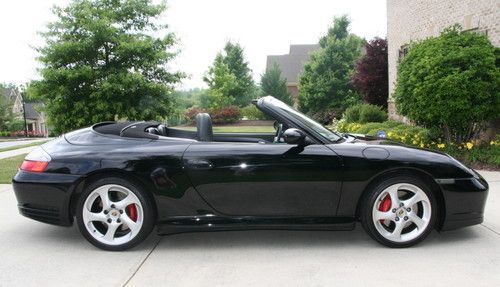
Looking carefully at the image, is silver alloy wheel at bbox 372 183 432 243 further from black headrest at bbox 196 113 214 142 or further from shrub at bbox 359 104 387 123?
shrub at bbox 359 104 387 123

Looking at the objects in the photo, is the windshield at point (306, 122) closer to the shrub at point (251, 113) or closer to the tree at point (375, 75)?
the tree at point (375, 75)

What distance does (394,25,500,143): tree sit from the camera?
26.8 ft

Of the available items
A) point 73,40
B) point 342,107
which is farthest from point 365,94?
point 73,40

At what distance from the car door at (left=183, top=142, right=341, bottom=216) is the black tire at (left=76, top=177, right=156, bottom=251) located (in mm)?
417

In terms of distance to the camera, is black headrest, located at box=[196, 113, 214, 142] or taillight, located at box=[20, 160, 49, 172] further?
black headrest, located at box=[196, 113, 214, 142]

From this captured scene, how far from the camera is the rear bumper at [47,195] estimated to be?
11.6 feet

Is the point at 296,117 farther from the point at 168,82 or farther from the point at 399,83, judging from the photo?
the point at 168,82

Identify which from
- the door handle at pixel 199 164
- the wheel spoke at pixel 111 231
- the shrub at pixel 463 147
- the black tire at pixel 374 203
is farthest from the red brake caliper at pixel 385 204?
the shrub at pixel 463 147

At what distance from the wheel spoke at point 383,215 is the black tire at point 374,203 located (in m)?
0.05

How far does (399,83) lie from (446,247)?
22.2 ft

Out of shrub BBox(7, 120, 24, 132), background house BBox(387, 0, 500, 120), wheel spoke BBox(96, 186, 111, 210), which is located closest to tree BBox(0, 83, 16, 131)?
shrub BBox(7, 120, 24, 132)

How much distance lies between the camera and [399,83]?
973cm

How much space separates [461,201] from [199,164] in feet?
6.96

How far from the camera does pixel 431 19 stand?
13203 millimetres
